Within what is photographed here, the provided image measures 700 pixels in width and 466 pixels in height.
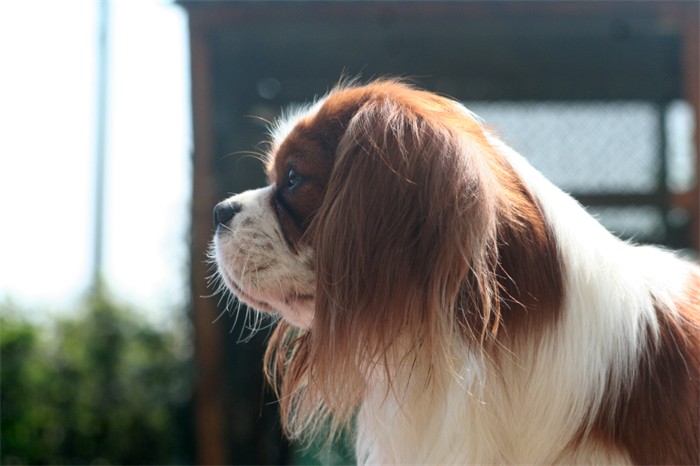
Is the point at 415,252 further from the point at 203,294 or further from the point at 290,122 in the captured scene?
the point at 203,294

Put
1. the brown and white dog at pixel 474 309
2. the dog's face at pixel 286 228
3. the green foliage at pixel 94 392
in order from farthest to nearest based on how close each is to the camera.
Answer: the green foliage at pixel 94 392 → the dog's face at pixel 286 228 → the brown and white dog at pixel 474 309

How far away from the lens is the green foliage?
231 inches

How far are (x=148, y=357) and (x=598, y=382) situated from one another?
4773 millimetres

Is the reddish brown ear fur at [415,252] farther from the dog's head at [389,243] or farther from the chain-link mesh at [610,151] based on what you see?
the chain-link mesh at [610,151]

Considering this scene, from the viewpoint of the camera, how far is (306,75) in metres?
5.73

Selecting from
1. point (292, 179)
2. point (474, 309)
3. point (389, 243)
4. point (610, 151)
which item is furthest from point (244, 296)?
point (610, 151)

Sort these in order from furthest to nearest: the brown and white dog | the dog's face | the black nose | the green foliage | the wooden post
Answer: the green foliage → the wooden post → the black nose → the dog's face → the brown and white dog

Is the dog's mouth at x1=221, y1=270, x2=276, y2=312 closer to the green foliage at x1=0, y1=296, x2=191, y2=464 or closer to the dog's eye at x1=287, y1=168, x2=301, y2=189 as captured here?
the dog's eye at x1=287, y1=168, x2=301, y2=189

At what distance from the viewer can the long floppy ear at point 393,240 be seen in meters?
2.11

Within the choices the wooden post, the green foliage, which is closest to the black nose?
the wooden post

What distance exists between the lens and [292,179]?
8.09 ft

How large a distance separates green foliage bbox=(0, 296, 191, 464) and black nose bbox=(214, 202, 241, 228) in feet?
12.0

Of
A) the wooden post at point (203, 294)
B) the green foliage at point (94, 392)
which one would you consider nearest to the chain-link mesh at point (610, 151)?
the wooden post at point (203, 294)

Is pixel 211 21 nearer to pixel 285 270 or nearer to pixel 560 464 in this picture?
pixel 285 270
